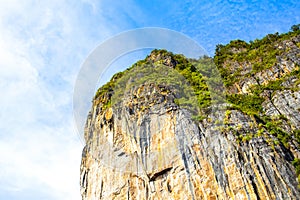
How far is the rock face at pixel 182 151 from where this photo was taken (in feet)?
45.3

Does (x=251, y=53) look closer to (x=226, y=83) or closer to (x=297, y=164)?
(x=226, y=83)

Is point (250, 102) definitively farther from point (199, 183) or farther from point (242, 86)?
point (199, 183)

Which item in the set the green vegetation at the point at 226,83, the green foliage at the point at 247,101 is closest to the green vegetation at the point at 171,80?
the green vegetation at the point at 226,83

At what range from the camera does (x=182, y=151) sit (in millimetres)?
16391

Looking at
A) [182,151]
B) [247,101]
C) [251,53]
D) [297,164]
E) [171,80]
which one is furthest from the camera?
[251,53]

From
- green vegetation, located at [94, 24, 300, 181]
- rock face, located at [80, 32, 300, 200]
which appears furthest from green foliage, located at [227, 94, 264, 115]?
rock face, located at [80, 32, 300, 200]

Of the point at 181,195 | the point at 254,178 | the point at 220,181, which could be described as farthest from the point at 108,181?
the point at 254,178

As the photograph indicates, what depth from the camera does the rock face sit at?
1381 cm

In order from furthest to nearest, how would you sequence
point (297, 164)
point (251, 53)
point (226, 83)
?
point (251, 53) < point (226, 83) < point (297, 164)

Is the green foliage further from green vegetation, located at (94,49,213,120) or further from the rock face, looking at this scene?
green vegetation, located at (94,49,213,120)

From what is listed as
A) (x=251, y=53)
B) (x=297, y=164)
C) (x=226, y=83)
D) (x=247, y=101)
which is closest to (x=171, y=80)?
(x=247, y=101)

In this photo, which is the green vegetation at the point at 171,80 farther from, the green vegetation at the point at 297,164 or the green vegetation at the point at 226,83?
the green vegetation at the point at 297,164

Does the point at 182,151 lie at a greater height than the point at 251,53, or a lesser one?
lesser

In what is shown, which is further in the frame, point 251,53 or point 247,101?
point 251,53
